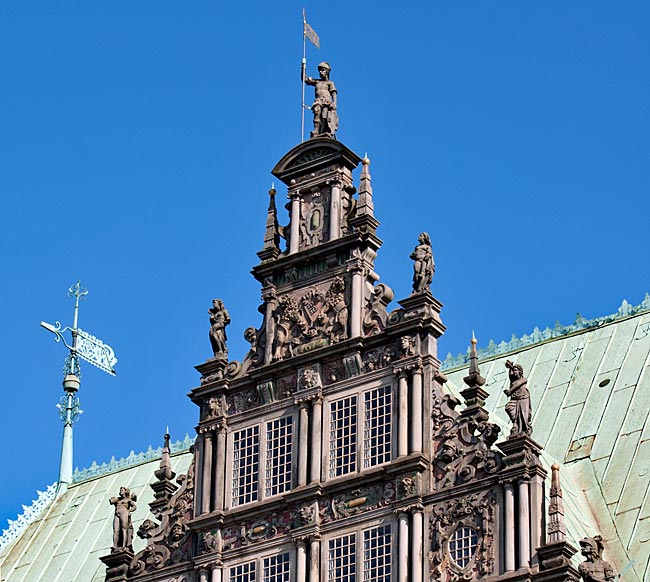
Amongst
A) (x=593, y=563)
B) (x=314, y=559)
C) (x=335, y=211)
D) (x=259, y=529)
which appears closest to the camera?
(x=593, y=563)

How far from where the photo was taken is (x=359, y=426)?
2470 inches

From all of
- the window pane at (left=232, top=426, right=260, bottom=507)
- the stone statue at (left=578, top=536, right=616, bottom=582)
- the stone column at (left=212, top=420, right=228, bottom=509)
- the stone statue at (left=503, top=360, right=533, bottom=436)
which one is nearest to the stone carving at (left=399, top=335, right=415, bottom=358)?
the stone statue at (left=503, top=360, right=533, bottom=436)

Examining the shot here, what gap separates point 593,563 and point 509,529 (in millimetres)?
2084

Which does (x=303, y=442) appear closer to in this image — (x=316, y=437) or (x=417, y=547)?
(x=316, y=437)

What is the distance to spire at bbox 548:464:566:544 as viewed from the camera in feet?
192

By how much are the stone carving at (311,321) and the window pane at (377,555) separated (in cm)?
547

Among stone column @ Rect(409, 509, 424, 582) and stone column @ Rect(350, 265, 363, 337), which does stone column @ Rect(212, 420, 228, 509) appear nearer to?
stone column @ Rect(350, 265, 363, 337)

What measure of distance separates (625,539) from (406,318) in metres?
7.49

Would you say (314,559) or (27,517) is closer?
(314,559)

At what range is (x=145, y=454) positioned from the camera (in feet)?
263

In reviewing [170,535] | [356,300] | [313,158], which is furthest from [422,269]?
[170,535]

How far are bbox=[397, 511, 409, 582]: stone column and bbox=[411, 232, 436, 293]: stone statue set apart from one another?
5.84 m

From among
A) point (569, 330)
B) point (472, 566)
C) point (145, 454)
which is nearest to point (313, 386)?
point (472, 566)

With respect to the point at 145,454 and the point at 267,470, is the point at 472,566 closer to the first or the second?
the point at 267,470
